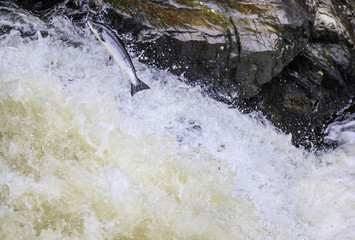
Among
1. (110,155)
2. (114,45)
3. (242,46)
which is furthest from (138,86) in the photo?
(242,46)

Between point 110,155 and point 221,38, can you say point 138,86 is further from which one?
point 221,38

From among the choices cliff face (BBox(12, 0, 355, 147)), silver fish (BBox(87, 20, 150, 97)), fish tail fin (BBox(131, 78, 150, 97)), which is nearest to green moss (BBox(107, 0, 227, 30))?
cliff face (BBox(12, 0, 355, 147))

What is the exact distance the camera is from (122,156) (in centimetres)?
377

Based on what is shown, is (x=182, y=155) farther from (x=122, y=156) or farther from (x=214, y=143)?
(x=122, y=156)

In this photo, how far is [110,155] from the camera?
12.3ft

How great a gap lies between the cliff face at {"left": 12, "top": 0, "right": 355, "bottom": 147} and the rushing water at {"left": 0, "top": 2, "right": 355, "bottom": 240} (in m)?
0.22

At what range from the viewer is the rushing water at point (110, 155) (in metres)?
3.69

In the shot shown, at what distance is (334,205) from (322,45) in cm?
189

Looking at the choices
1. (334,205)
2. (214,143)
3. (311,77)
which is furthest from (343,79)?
(214,143)

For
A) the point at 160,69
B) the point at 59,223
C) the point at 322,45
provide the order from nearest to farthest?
the point at 59,223
the point at 160,69
the point at 322,45

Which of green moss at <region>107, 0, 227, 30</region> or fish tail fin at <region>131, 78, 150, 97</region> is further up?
green moss at <region>107, 0, 227, 30</region>

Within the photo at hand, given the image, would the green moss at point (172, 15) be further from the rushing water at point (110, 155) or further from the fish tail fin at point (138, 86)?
the fish tail fin at point (138, 86)

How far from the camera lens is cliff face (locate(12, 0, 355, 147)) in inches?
148

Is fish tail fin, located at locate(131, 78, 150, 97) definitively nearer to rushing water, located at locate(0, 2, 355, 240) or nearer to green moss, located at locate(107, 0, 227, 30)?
rushing water, located at locate(0, 2, 355, 240)
